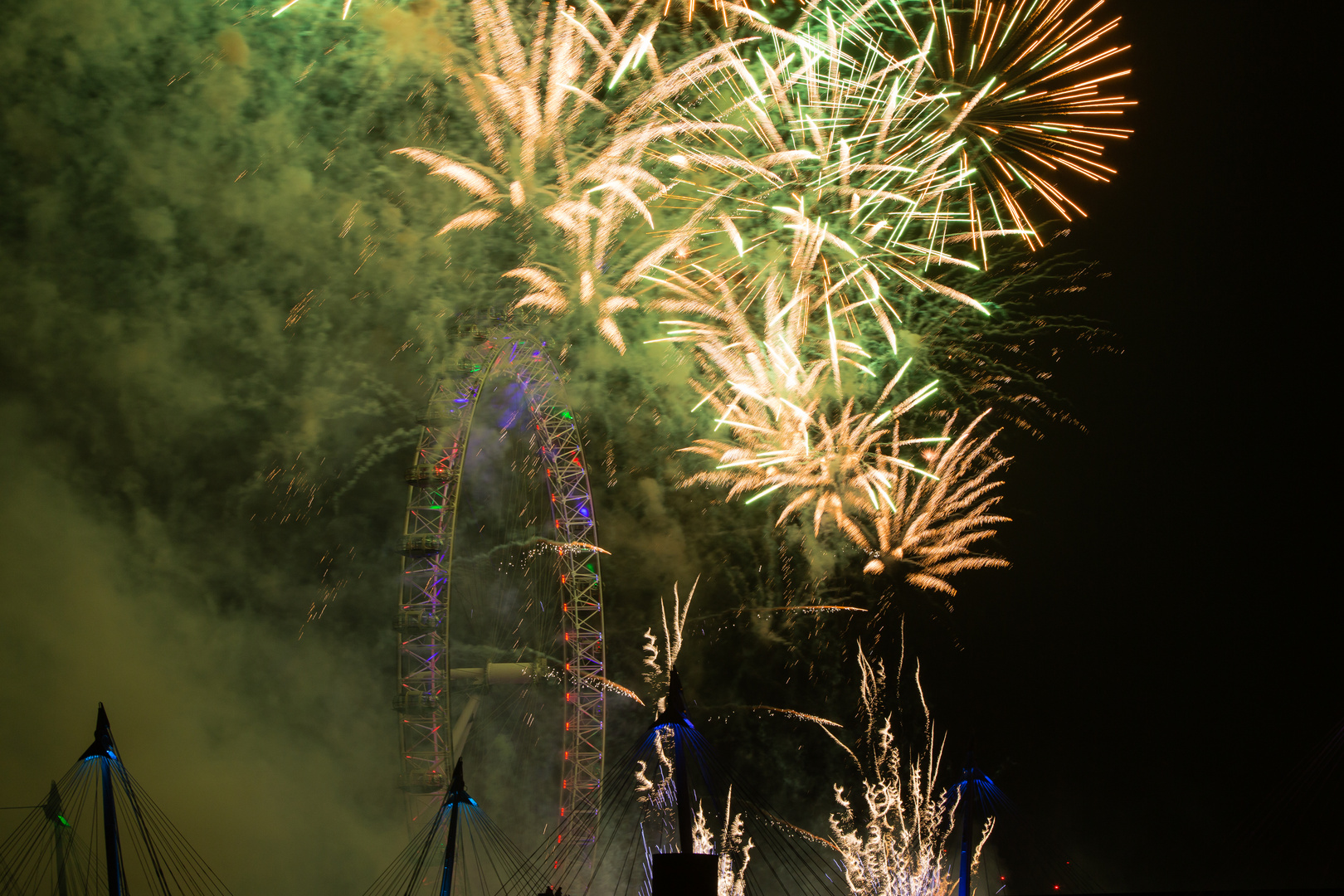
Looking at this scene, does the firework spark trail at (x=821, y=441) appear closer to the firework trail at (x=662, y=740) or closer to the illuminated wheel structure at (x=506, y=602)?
the illuminated wheel structure at (x=506, y=602)

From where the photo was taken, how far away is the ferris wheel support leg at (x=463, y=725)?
17309 millimetres

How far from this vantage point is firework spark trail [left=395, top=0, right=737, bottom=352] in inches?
582

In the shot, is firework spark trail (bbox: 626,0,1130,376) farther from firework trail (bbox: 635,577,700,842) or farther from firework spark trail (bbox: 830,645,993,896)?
firework spark trail (bbox: 830,645,993,896)

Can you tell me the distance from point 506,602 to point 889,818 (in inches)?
396

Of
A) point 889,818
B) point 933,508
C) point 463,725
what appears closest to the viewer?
point 463,725

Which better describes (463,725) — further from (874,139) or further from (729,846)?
(874,139)

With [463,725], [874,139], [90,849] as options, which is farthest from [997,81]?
[90,849]

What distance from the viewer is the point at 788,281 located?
664 inches

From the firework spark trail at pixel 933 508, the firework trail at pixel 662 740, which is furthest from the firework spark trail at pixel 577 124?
the firework trail at pixel 662 740

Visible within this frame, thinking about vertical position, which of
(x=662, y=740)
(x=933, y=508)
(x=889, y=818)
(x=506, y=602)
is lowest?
(x=889, y=818)

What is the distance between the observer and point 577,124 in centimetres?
1546

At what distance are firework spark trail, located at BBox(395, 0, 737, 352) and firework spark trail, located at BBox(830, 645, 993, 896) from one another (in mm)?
11970

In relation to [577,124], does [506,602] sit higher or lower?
lower

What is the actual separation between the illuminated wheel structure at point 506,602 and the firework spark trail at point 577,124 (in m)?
2.78
